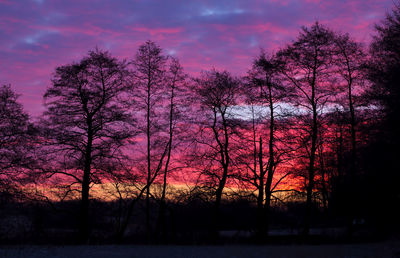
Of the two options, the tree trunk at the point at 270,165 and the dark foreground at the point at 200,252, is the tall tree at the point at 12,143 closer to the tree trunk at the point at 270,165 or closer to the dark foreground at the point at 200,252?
the dark foreground at the point at 200,252

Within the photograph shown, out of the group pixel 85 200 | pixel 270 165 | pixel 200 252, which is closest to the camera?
pixel 200 252

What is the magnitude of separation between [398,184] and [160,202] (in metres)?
15.2

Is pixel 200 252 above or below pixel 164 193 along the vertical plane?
below

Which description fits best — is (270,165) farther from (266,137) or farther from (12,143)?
(12,143)

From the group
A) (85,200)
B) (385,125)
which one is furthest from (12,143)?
(385,125)

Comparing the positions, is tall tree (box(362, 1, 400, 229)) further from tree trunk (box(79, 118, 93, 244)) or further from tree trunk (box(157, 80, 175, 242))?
tree trunk (box(79, 118, 93, 244))

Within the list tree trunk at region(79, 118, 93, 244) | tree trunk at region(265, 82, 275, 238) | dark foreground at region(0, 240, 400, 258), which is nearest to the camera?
dark foreground at region(0, 240, 400, 258)

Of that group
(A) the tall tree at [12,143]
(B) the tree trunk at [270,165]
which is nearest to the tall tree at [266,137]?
(B) the tree trunk at [270,165]

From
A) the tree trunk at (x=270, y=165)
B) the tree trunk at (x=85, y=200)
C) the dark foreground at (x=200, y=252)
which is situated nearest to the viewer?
the dark foreground at (x=200, y=252)

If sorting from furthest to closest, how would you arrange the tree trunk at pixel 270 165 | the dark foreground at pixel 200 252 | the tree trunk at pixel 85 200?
the tree trunk at pixel 270 165 < the tree trunk at pixel 85 200 < the dark foreground at pixel 200 252

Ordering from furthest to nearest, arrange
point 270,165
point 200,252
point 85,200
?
point 270,165, point 85,200, point 200,252

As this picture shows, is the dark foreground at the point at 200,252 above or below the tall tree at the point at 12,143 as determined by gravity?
below

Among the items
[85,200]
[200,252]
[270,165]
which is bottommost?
[200,252]

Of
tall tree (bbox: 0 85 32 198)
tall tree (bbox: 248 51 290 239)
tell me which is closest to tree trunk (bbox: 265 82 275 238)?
tall tree (bbox: 248 51 290 239)
